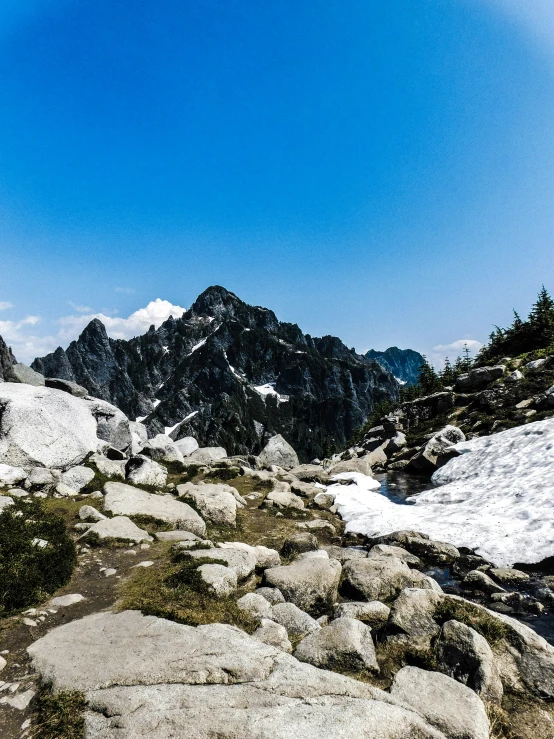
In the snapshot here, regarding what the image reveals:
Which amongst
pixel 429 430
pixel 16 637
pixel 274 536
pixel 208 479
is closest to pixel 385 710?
pixel 16 637

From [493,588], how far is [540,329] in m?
62.3

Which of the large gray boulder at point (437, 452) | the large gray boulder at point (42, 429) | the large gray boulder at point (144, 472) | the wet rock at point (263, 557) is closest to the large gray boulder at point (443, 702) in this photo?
the wet rock at point (263, 557)

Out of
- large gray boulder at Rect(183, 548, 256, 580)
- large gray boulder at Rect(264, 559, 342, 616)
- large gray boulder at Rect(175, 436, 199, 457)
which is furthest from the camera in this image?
large gray boulder at Rect(175, 436, 199, 457)

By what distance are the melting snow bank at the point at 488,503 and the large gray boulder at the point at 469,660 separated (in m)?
8.64

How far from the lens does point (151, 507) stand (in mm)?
19312

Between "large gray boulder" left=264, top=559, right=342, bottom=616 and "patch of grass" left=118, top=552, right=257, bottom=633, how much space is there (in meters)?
1.22

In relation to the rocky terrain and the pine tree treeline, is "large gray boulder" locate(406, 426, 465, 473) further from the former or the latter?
the pine tree treeline

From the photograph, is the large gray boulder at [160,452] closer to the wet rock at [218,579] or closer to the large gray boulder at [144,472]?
the large gray boulder at [144,472]

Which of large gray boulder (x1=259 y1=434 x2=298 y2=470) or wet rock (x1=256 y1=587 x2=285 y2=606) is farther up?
wet rock (x1=256 y1=587 x2=285 y2=606)

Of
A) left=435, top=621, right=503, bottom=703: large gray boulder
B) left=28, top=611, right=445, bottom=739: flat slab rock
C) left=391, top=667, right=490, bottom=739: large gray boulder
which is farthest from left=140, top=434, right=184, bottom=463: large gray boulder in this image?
left=391, top=667, right=490, bottom=739: large gray boulder

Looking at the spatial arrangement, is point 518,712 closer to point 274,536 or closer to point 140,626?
point 140,626

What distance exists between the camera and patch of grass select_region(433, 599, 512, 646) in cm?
855

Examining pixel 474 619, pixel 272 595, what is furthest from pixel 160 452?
pixel 474 619

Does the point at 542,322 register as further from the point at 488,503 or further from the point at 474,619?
the point at 474,619
